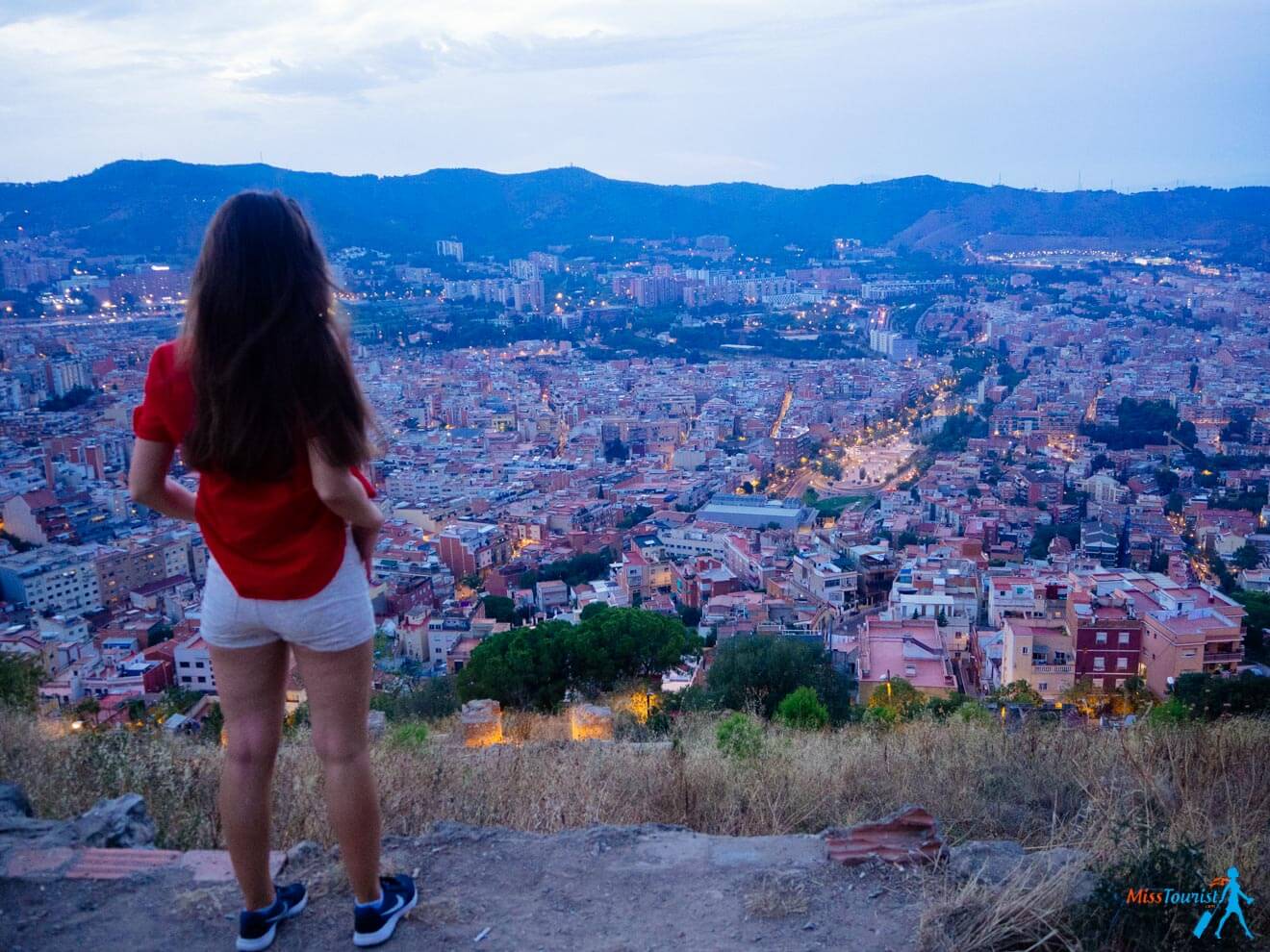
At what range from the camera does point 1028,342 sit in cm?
4425

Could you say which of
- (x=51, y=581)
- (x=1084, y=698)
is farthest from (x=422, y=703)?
(x=51, y=581)

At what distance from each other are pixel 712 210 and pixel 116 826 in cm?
8179

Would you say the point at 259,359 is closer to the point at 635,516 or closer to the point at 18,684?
the point at 18,684

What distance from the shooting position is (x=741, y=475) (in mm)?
25344

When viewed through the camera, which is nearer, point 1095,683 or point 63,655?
point 1095,683

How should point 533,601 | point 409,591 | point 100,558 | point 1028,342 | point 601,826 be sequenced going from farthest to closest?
point 1028,342
point 100,558
point 409,591
point 533,601
point 601,826

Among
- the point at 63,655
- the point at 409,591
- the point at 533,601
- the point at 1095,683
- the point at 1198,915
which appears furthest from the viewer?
the point at 409,591

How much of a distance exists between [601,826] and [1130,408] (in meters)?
33.0

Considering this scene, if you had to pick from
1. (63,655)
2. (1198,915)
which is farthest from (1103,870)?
(63,655)

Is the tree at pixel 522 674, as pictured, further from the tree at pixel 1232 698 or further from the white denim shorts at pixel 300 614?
the white denim shorts at pixel 300 614

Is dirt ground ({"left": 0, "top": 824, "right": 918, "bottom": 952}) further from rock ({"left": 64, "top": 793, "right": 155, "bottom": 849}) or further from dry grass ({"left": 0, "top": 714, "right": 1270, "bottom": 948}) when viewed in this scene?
dry grass ({"left": 0, "top": 714, "right": 1270, "bottom": 948})

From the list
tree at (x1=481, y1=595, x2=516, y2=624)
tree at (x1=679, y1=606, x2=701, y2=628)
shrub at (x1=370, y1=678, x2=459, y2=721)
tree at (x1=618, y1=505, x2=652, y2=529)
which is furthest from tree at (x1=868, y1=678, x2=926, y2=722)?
tree at (x1=618, y1=505, x2=652, y2=529)

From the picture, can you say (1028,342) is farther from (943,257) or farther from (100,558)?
(100,558)

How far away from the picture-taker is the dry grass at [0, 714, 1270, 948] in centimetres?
174
